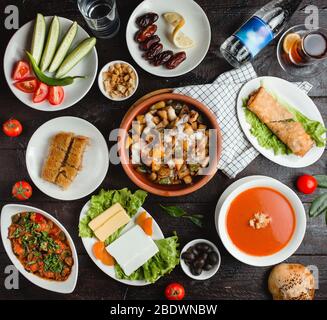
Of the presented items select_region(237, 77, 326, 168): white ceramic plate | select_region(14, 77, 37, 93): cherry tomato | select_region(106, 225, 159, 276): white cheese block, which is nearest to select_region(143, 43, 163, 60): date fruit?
select_region(237, 77, 326, 168): white ceramic plate

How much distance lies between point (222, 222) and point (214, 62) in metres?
0.99

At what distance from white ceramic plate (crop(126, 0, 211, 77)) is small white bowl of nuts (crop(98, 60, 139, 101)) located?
0.28 ft

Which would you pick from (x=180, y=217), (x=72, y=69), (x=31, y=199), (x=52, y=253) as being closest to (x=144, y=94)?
(x=72, y=69)

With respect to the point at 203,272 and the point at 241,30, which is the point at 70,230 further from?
the point at 241,30

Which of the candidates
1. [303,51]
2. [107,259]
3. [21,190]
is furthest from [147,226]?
[303,51]

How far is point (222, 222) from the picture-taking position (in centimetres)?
246

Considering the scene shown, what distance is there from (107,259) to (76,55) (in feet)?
4.11

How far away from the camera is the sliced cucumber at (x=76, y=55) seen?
246cm

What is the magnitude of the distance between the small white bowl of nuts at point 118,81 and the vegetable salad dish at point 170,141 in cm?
20

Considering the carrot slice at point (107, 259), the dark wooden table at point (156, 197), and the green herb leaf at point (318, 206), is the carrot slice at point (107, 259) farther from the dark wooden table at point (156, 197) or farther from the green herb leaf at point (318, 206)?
the green herb leaf at point (318, 206)

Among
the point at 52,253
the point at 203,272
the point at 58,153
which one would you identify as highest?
the point at 58,153

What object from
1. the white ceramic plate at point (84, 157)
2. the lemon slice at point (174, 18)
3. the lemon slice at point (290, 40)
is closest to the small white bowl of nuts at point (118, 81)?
the white ceramic plate at point (84, 157)

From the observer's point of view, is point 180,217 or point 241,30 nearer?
point 241,30

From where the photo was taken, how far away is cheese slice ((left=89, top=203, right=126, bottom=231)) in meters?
2.52
